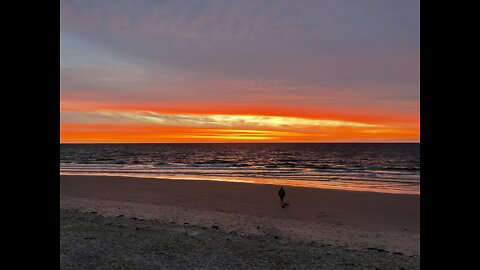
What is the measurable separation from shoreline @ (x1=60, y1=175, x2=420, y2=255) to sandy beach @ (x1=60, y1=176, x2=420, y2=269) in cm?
4

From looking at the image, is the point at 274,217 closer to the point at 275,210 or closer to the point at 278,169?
the point at 275,210

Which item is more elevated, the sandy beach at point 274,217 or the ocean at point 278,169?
the sandy beach at point 274,217

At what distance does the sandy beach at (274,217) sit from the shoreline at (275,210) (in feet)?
0.13

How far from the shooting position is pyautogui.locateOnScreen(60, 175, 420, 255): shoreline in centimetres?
1274

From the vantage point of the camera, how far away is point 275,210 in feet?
57.3

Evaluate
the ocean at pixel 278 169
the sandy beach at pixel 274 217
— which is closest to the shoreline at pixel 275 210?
the sandy beach at pixel 274 217

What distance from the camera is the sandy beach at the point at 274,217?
33.9 feet

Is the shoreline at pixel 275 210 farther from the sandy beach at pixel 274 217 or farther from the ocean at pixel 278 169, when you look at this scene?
the ocean at pixel 278 169

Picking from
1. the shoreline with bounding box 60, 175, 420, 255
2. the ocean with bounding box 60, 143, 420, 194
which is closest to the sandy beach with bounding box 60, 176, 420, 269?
the shoreline with bounding box 60, 175, 420, 255
